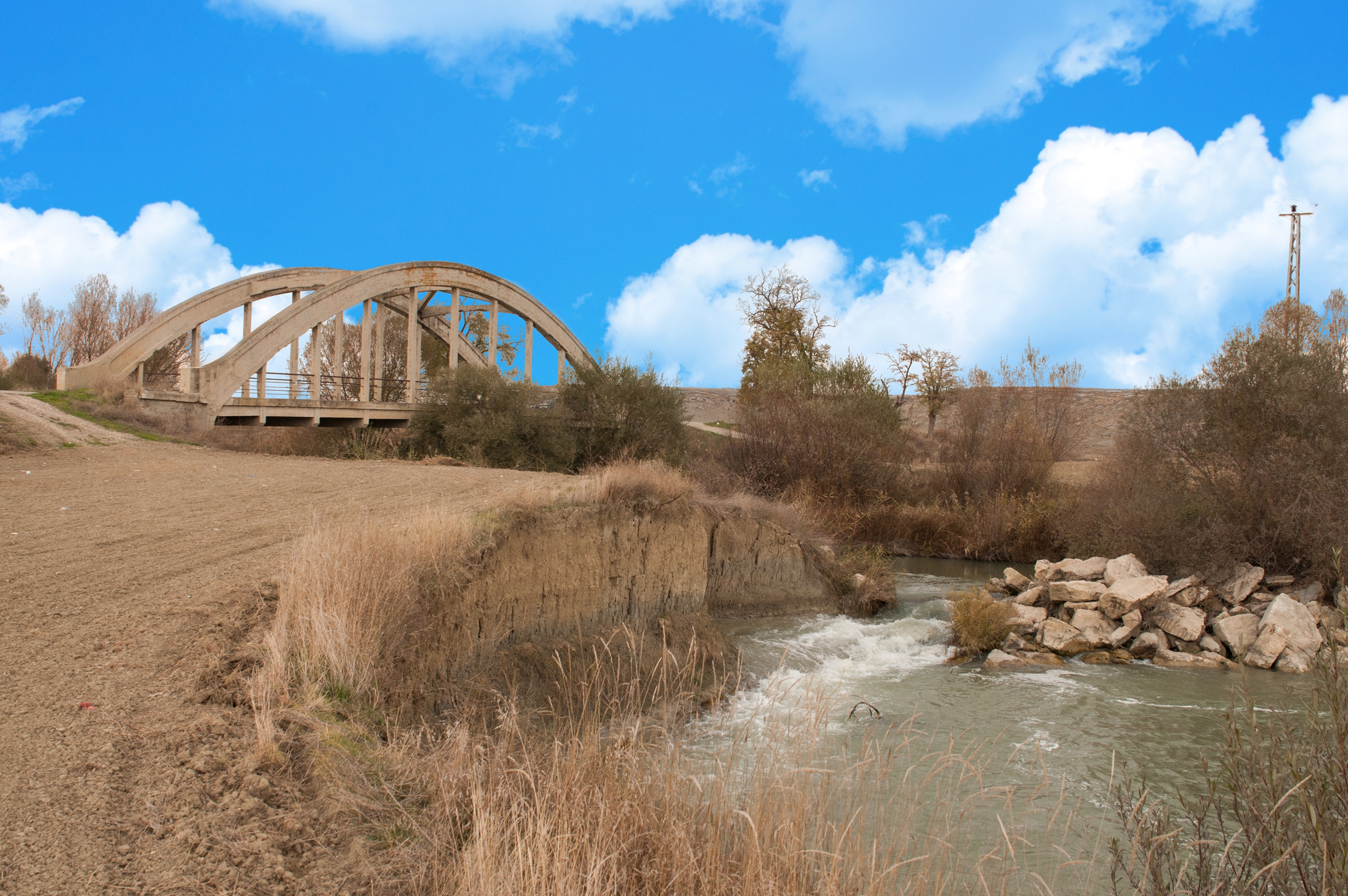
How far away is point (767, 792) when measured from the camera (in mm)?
3941

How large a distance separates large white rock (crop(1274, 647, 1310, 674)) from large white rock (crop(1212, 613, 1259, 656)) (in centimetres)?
42

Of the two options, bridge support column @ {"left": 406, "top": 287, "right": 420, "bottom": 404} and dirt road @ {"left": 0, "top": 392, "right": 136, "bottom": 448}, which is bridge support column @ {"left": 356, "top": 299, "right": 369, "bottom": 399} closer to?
bridge support column @ {"left": 406, "top": 287, "right": 420, "bottom": 404}

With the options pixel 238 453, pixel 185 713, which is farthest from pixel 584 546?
pixel 238 453

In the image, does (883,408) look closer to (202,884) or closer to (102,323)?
(202,884)

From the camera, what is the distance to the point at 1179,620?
12.3 metres

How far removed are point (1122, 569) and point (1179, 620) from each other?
1.55 m

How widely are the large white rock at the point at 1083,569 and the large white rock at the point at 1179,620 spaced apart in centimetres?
150

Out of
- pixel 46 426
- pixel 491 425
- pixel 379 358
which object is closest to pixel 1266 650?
pixel 491 425

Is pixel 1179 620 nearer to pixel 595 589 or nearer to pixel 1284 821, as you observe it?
pixel 595 589

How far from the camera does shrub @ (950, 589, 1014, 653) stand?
11.9 meters

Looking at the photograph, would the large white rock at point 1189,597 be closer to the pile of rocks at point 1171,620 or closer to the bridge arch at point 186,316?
the pile of rocks at point 1171,620

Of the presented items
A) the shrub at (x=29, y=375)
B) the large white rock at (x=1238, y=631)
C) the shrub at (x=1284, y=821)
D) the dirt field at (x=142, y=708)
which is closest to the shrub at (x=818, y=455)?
the large white rock at (x=1238, y=631)

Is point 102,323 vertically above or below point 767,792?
above

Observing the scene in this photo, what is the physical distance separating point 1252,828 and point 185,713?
5.56 metres
